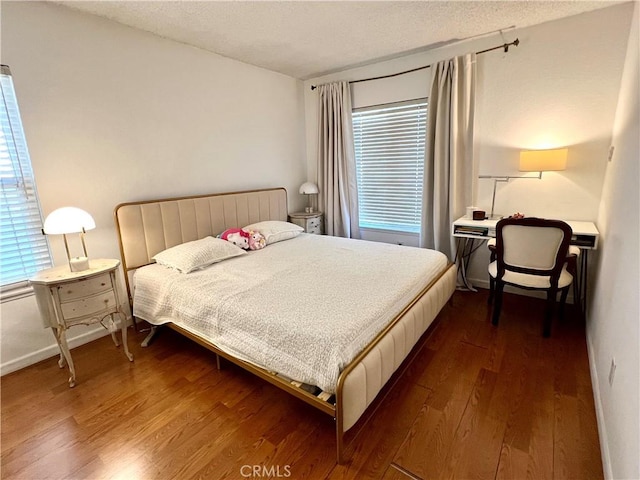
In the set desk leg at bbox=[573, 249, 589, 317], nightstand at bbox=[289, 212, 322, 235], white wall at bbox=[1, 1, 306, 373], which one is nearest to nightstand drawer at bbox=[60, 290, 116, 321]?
white wall at bbox=[1, 1, 306, 373]

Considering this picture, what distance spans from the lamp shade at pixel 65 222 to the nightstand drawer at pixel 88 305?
18.0 inches

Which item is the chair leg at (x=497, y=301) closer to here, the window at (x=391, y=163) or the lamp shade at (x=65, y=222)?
the window at (x=391, y=163)

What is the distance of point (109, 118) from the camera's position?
8.25 feet

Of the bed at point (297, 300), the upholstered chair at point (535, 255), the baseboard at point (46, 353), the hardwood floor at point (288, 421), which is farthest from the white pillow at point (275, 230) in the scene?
the upholstered chair at point (535, 255)

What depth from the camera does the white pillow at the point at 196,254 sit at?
96.7 inches

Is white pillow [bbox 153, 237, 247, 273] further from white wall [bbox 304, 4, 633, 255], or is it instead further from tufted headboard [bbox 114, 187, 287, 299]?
white wall [bbox 304, 4, 633, 255]

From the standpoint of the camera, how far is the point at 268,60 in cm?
344

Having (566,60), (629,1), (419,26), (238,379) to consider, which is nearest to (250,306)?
(238,379)

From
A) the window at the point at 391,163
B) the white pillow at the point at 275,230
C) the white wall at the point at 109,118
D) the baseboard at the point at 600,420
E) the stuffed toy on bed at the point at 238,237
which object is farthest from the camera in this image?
the window at the point at 391,163

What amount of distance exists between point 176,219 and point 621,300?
3.16 m

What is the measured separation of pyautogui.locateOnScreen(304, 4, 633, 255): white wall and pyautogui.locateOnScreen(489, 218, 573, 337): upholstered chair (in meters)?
0.87

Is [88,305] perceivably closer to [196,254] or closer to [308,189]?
[196,254]

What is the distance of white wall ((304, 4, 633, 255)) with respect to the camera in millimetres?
2598

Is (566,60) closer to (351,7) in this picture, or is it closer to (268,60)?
(351,7)
